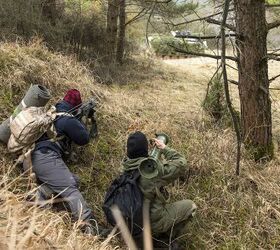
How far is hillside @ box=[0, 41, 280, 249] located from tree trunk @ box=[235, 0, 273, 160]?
0.92ft

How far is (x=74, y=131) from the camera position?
5.43 m

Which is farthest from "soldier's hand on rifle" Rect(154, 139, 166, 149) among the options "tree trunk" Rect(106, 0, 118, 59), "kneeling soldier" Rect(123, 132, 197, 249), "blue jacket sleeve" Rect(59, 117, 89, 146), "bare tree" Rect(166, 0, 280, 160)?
"tree trunk" Rect(106, 0, 118, 59)

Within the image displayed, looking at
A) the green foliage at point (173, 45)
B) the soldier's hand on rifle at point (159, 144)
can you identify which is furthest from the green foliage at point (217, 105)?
the soldier's hand on rifle at point (159, 144)

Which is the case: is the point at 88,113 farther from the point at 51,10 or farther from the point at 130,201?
the point at 51,10

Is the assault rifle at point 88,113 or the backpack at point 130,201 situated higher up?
the assault rifle at point 88,113

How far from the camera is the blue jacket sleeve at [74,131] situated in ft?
17.7

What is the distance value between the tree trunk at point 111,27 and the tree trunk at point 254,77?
6131mm

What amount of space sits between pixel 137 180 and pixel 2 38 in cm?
527

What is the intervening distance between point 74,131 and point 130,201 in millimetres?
1129

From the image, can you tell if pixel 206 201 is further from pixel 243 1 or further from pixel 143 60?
pixel 143 60

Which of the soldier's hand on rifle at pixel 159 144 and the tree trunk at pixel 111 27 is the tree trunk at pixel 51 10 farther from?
the soldier's hand on rifle at pixel 159 144

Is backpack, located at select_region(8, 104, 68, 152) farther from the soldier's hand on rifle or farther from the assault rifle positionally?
the soldier's hand on rifle

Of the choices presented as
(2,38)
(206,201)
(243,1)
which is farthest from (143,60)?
(206,201)

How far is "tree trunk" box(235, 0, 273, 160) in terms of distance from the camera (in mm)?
6414
